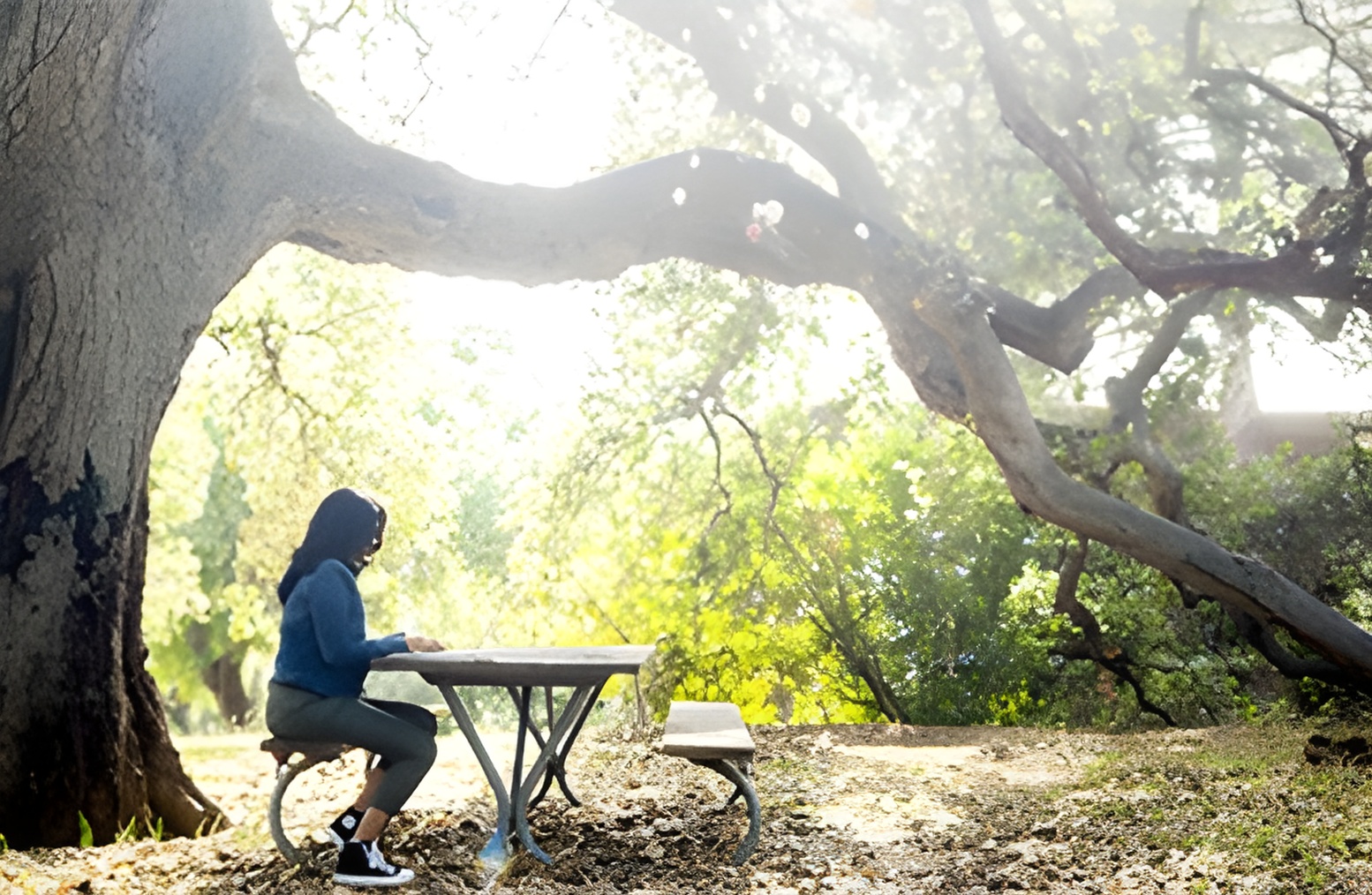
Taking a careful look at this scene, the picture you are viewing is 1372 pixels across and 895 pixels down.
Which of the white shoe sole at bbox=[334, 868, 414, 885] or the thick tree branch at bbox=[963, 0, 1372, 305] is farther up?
the thick tree branch at bbox=[963, 0, 1372, 305]

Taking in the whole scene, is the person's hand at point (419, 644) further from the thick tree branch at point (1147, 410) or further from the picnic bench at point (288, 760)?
the thick tree branch at point (1147, 410)

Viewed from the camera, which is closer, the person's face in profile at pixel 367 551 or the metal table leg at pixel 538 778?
the person's face in profile at pixel 367 551

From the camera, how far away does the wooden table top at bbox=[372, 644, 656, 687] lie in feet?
13.6

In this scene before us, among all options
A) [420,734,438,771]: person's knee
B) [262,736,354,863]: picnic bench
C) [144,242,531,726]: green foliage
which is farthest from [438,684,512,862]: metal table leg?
[144,242,531,726]: green foliage

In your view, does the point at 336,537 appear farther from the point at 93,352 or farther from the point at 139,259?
the point at 139,259

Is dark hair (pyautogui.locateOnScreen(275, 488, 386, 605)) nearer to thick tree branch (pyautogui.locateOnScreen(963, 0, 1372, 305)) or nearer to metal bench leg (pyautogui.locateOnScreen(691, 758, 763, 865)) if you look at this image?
metal bench leg (pyautogui.locateOnScreen(691, 758, 763, 865))

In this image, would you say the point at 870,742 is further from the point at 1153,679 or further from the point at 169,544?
the point at 169,544

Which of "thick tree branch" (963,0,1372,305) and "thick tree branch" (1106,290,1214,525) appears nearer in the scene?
"thick tree branch" (963,0,1372,305)

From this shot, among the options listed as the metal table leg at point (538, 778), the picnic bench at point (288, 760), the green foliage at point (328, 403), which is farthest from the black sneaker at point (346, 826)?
the green foliage at point (328, 403)

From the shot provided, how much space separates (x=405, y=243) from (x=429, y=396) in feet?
20.9

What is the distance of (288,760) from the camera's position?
15.2 ft

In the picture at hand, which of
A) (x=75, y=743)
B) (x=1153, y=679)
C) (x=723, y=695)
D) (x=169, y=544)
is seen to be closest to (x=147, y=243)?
(x=75, y=743)

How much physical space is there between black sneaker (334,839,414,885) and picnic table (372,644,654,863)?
0.51m

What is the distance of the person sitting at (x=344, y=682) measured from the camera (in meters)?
4.25
